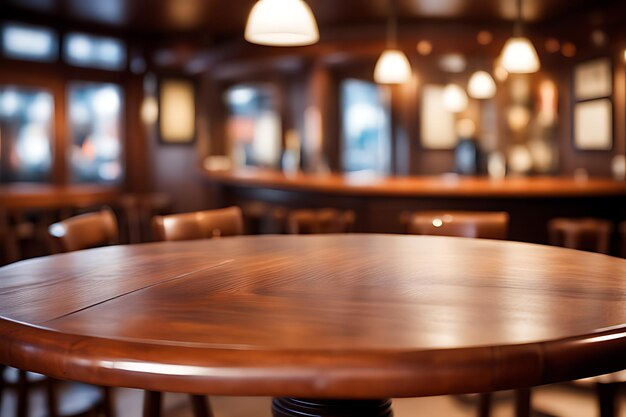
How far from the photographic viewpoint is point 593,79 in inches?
297

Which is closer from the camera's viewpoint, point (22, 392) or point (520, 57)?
point (22, 392)

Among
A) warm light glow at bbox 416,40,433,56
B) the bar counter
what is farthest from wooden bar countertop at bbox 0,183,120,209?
warm light glow at bbox 416,40,433,56

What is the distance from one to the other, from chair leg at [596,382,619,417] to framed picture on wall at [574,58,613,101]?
542cm

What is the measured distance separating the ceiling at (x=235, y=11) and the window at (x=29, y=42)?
0.16 metres

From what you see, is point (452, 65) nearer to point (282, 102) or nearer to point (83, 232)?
point (282, 102)

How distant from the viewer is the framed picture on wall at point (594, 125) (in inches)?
285

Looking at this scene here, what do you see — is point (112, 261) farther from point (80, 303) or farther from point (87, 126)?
point (87, 126)

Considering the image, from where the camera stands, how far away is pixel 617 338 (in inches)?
50.2

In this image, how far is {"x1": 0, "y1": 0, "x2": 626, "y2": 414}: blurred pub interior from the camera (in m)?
7.23

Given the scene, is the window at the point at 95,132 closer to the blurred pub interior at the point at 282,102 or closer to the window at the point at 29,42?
the blurred pub interior at the point at 282,102

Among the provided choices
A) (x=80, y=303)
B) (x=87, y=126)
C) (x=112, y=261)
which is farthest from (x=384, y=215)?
(x=87, y=126)

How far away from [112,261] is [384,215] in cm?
350

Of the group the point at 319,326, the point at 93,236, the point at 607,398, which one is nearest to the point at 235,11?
the point at 93,236

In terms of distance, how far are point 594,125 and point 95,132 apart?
233 inches
